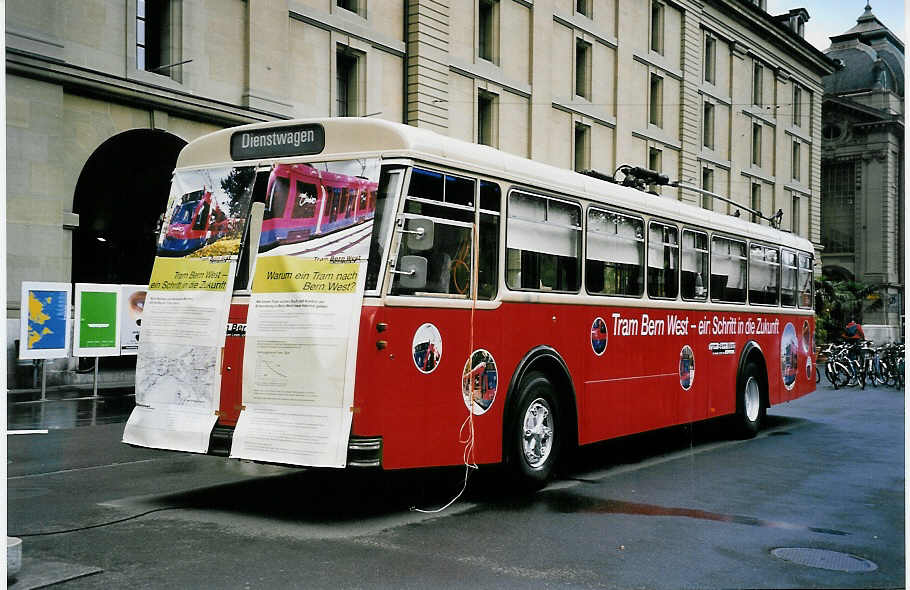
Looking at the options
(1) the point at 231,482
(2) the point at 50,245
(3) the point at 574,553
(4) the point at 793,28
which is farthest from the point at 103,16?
(4) the point at 793,28

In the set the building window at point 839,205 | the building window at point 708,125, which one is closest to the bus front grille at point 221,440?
the building window at point 839,205

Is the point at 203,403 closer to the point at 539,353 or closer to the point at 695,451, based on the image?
the point at 539,353

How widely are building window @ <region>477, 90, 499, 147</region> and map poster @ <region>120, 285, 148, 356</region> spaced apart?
14.9 metres

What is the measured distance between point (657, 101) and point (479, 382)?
1328 inches

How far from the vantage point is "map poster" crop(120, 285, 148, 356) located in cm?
1809

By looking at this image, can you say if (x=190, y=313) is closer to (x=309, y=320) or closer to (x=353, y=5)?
(x=309, y=320)

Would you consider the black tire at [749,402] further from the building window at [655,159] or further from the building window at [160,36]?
the building window at [655,159]

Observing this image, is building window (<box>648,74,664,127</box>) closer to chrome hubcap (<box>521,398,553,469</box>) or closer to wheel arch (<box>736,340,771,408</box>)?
wheel arch (<box>736,340,771,408</box>)

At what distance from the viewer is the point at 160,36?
70.4 feet

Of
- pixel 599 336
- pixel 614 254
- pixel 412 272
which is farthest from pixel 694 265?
pixel 412 272

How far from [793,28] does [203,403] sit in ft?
151

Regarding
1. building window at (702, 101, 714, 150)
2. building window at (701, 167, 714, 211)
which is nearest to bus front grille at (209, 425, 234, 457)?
building window at (701, 167, 714, 211)

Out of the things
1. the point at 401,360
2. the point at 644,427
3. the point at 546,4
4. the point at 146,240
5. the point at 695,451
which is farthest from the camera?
the point at 546,4

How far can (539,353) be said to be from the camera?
9.23m
